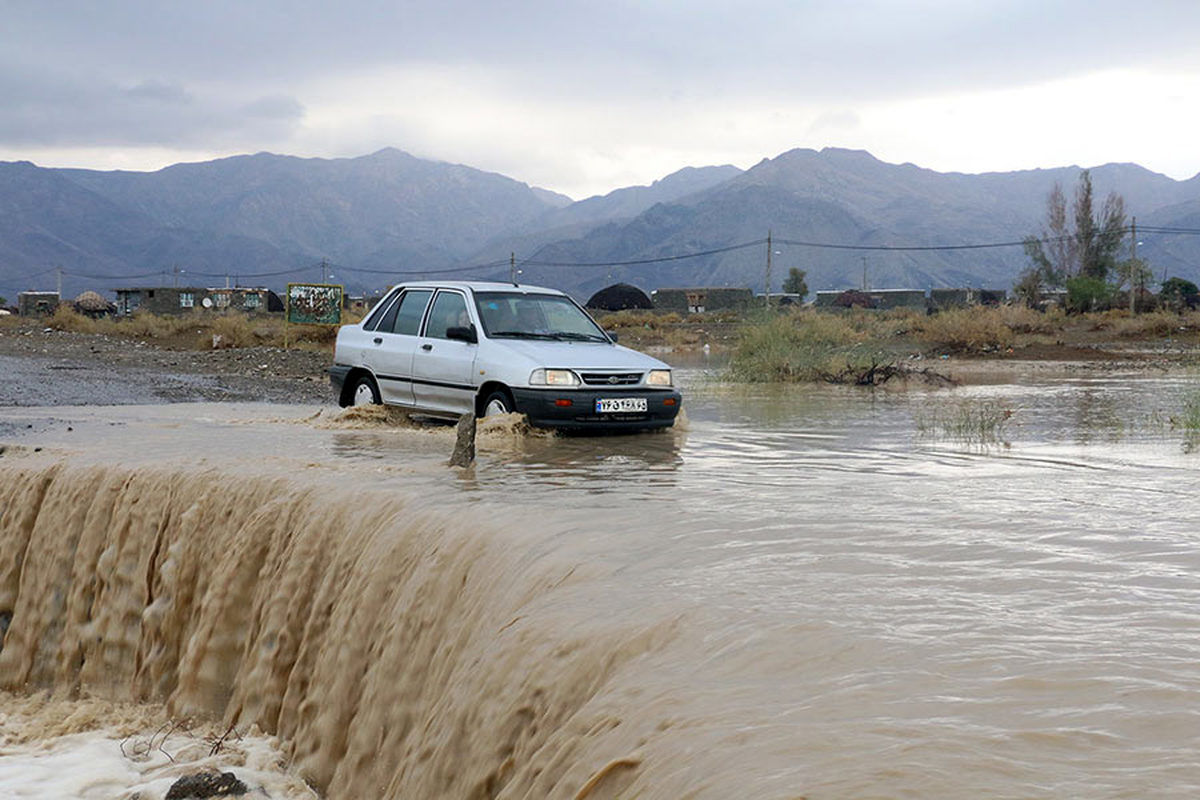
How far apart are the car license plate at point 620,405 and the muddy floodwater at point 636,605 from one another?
0.36 metres

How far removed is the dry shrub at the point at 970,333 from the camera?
3378 centimetres

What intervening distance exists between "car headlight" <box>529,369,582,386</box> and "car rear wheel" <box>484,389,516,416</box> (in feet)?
1.09

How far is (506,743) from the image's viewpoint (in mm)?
4047

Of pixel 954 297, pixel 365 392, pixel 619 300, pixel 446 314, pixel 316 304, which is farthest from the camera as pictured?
Result: pixel 954 297

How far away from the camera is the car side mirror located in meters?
11.1

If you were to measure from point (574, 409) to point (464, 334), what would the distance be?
1.38 metres

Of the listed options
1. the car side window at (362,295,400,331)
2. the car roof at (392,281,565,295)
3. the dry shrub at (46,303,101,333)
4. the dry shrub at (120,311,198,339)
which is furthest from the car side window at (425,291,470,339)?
the dry shrub at (46,303,101,333)

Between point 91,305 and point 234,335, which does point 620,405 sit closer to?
point 234,335

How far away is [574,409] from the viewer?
10.5 m

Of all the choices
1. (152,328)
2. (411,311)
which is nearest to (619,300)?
(152,328)

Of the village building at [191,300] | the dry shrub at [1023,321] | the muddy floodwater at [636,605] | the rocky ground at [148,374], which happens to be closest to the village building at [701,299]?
the village building at [191,300]

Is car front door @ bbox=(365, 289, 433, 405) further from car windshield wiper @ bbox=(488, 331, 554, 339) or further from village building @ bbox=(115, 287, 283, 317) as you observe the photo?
village building @ bbox=(115, 287, 283, 317)

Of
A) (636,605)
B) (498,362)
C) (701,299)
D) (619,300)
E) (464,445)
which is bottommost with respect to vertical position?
(636,605)

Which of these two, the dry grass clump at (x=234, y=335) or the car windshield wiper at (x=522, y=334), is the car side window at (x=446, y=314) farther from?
the dry grass clump at (x=234, y=335)
